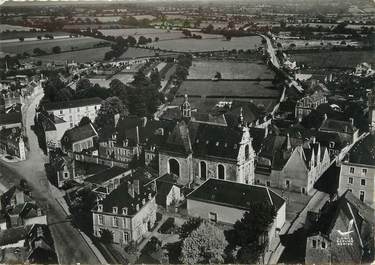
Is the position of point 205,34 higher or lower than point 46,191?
higher

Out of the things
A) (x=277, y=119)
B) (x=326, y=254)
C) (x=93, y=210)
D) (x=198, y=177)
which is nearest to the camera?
(x=326, y=254)

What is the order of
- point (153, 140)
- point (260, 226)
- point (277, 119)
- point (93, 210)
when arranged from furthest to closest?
point (277, 119), point (153, 140), point (93, 210), point (260, 226)

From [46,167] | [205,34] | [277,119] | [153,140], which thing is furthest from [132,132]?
[277,119]

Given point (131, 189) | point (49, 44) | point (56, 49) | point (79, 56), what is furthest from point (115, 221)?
point (79, 56)

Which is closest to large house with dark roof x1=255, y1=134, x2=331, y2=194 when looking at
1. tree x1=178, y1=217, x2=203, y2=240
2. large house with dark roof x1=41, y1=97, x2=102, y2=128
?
tree x1=178, y1=217, x2=203, y2=240

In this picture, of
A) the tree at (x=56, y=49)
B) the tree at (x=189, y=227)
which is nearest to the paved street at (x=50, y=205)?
the tree at (x=189, y=227)

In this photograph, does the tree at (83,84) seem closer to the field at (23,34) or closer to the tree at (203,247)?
the field at (23,34)

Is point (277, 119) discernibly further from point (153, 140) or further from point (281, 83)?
point (153, 140)
